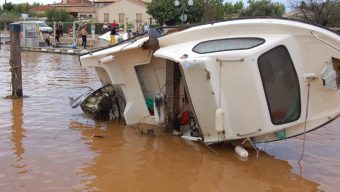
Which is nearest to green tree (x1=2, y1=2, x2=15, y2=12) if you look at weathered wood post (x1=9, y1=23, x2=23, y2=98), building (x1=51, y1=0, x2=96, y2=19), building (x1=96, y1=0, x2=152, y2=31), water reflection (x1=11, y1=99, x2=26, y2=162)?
building (x1=51, y1=0, x2=96, y2=19)

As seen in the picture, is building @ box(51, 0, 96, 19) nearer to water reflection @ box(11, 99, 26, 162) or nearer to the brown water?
water reflection @ box(11, 99, 26, 162)

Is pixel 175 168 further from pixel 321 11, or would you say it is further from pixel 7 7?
pixel 7 7

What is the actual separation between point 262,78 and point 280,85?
0.32m

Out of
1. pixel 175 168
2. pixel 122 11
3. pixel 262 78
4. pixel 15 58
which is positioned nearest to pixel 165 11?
pixel 122 11

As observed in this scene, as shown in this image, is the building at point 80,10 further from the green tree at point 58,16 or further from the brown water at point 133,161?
the brown water at point 133,161

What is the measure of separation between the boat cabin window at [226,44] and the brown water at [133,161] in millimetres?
1641

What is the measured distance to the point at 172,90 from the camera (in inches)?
359

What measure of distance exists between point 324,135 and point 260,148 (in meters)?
1.94

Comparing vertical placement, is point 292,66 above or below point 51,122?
above

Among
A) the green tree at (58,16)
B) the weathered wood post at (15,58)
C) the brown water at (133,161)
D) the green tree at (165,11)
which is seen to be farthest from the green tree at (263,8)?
the brown water at (133,161)

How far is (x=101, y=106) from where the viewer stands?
10500 millimetres

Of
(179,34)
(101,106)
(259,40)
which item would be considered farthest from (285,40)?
(101,106)

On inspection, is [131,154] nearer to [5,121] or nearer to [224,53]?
[224,53]

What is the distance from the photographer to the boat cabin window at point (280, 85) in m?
7.37
